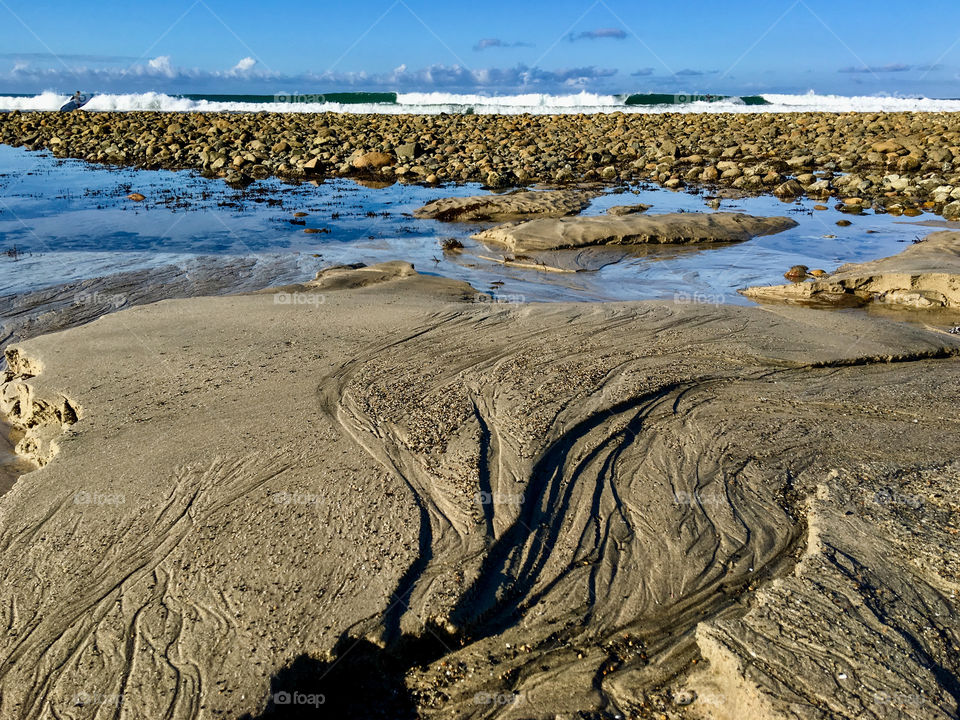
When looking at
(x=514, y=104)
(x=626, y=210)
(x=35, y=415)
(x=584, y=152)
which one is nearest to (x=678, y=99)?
(x=514, y=104)

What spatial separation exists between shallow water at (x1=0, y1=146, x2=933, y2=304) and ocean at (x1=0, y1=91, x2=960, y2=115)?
36.9 metres

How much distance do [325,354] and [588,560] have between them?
313 centimetres

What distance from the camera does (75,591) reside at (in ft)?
11.2

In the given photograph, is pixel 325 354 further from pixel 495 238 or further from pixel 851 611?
pixel 495 238

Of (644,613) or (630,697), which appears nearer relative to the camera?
(630,697)

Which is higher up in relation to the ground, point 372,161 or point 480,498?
point 372,161

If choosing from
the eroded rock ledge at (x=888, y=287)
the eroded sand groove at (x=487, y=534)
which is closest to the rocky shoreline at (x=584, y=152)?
the eroded rock ledge at (x=888, y=287)

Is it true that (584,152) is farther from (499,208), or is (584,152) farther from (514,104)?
(514,104)

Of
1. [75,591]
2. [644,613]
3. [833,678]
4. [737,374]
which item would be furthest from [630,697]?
[737,374]

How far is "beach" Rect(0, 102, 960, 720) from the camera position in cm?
304

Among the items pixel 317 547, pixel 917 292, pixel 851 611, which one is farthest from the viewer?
pixel 917 292

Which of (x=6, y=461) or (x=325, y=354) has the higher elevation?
(x=325, y=354)

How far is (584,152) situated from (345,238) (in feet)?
48.8

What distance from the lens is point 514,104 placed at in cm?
5741
